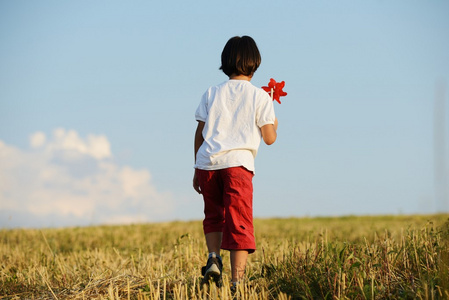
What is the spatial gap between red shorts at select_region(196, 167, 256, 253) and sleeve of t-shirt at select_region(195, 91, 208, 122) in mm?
483

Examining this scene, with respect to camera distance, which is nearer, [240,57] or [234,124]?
[234,124]

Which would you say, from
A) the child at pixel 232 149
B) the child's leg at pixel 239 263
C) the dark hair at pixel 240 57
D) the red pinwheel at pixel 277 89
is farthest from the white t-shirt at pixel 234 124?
the child's leg at pixel 239 263

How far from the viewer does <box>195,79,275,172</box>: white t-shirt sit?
Result: 172 inches

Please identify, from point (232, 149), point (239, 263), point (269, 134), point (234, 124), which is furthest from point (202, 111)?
point (239, 263)

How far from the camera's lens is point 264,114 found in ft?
14.6

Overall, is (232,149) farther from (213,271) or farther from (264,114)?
(213,271)

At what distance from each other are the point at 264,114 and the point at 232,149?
0.42 metres

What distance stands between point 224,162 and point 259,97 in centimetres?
65

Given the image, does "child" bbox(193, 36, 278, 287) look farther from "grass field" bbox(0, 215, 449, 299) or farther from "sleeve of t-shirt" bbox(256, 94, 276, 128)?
"grass field" bbox(0, 215, 449, 299)

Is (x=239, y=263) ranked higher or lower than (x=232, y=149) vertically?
lower

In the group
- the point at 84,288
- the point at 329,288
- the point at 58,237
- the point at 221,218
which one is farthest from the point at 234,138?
the point at 58,237

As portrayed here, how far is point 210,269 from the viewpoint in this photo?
167 inches

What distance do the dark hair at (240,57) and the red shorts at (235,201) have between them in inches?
35.7

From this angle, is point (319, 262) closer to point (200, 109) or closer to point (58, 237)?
point (200, 109)
